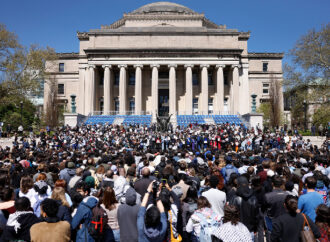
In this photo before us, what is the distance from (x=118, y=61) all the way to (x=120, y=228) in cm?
4445

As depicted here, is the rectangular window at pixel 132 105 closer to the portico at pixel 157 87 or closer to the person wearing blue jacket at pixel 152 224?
the portico at pixel 157 87

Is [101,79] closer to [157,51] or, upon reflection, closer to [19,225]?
[157,51]

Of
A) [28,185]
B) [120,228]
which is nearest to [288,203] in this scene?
[120,228]

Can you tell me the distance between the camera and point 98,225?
15.7ft

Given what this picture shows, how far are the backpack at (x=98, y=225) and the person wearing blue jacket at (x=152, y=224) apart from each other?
2.16 feet

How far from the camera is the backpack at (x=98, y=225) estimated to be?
4.78m

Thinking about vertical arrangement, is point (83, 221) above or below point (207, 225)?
above

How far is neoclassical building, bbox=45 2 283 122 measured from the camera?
46781mm

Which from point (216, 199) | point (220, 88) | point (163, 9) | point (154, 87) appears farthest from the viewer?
point (163, 9)

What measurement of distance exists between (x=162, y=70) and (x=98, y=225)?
4792 centimetres

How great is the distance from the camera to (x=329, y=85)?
90.7 ft

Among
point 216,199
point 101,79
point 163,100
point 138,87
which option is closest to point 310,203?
point 216,199

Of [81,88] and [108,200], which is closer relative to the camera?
[108,200]

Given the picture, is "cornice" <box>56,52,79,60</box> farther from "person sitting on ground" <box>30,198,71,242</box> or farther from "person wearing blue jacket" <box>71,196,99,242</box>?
"person sitting on ground" <box>30,198,71,242</box>
